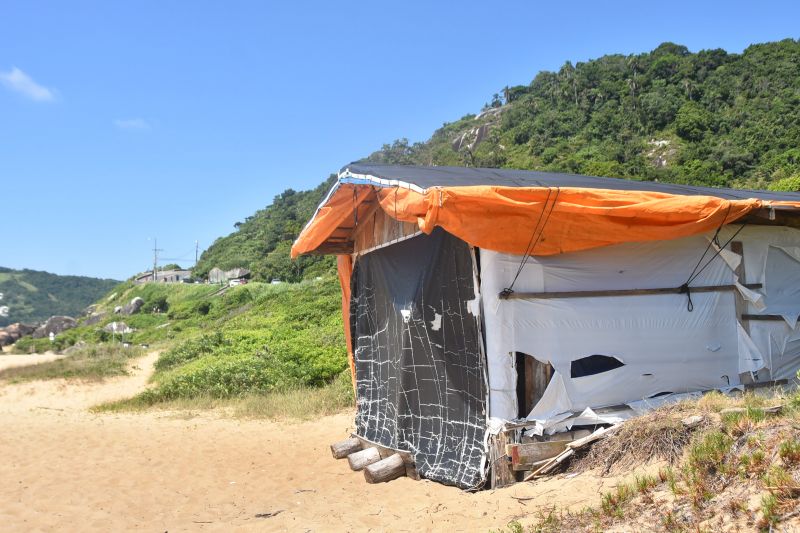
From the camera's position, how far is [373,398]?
321 inches

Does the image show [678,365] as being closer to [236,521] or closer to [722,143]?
[236,521]

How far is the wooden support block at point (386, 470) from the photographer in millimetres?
6512

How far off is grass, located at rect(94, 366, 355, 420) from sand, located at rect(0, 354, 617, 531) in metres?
0.56

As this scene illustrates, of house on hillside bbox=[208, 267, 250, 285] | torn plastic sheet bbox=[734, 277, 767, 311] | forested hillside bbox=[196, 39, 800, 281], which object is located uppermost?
forested hillside bbox=[196, 39, 800, 281]

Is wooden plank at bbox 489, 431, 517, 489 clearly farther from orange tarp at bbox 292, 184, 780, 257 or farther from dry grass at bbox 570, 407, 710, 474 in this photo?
orange tarp at bbox 292, 184, 780, 257

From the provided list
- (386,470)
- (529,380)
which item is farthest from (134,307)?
(529,380)

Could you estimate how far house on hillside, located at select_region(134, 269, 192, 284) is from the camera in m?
70.6

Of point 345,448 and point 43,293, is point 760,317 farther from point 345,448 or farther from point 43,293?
point 43,293

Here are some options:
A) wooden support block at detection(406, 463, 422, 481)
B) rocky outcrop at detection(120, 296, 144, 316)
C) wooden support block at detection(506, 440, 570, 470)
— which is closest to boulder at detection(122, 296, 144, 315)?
rocky outcrop at detection(120, 296, 144, 316)

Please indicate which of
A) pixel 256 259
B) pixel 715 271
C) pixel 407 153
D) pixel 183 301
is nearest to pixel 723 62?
pixel 407 153

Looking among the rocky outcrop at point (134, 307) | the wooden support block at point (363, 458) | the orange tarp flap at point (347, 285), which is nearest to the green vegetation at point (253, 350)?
the orange tarp flap at point (347, 285)

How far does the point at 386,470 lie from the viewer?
653 centimetres

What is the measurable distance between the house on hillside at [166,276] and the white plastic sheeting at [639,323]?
67.4m

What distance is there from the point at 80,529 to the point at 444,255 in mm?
4439
